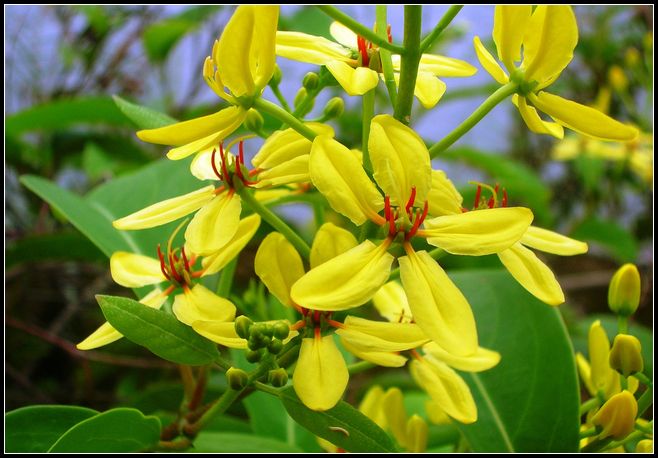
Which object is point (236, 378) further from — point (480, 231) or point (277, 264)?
point (480, 231)

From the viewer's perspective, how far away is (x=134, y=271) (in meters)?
0.57

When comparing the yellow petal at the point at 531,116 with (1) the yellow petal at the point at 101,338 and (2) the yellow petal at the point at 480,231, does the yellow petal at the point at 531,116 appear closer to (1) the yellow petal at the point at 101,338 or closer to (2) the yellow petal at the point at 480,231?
(2) the yellow petal at the point at 480,231

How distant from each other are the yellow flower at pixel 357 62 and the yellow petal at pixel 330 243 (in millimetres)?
92

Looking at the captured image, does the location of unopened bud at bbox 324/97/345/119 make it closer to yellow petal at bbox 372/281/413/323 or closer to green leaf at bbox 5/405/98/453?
yellow petal at bbox 372/281/413/323

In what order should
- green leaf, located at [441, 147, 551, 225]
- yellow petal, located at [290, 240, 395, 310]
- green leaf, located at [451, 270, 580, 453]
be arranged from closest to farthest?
yellow petal, located at [290, 240, 395, 310] → green leaf, located at [451, 270, 580, 453] → green leaf, located at [441, 147, 551, 225]

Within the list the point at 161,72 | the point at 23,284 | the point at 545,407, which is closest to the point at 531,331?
the point at 545,407

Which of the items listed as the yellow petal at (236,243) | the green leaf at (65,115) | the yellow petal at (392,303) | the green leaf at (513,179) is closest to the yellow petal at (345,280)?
the yellow petal at (236,243)

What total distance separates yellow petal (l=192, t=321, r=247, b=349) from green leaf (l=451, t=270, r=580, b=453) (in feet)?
0.81

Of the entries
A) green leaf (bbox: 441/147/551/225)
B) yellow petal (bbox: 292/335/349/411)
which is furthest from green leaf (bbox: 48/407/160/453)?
green leaf (bbox: 441/147/551/225)

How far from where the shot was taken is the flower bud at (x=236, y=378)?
0.47m

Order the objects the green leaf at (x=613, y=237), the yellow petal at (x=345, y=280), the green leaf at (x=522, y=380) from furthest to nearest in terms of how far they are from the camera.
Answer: the green leaf at (x=613, y=237)
the green leaf at (x=522, y=380)
the yellow petal at (x=345, y=280)

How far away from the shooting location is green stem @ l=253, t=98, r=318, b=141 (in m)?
0.47

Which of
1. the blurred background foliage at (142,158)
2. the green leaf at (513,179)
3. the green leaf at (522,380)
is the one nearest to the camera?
the green leaf at (522,380)

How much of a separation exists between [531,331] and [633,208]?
4.95 ft
